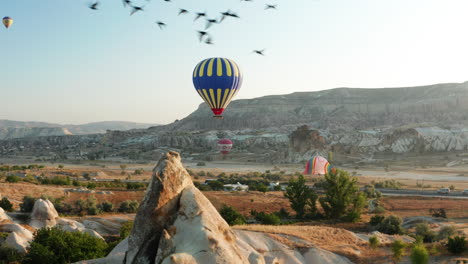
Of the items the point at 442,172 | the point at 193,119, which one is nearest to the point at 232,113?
the point at 193,119

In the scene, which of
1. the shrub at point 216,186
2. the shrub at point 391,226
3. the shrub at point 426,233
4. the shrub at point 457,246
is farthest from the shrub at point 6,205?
the shrub at point 457,246

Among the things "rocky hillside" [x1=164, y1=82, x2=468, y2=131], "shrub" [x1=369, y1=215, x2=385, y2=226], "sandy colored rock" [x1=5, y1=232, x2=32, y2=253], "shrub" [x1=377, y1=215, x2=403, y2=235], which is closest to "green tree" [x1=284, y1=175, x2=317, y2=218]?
"shrub" [x1=369, y1=215, x2=385, y2=226]

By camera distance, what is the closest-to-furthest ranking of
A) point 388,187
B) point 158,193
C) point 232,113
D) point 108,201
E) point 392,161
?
1. point 158,193
2. point 108,201
3. point 388,187
4. point 392,161
5. point 232,113

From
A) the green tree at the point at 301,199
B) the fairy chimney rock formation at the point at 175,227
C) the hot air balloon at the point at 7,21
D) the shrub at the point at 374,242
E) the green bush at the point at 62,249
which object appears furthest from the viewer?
the hot air balloon at the point at 7,21

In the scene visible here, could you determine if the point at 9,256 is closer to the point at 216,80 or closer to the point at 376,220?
the point at 376,220

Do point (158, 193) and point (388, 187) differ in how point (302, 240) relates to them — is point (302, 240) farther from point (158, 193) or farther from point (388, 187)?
point (388, 187)

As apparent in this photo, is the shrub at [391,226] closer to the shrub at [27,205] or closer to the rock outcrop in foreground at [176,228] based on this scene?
the rock outcrop in foreground at [176,228]

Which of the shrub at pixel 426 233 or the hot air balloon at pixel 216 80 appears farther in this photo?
the hot air balloon at pixel 216 80

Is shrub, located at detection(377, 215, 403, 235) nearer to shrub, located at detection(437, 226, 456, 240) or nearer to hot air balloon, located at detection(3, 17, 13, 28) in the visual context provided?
shrub, located at detection(437, 226, 456, 240)
